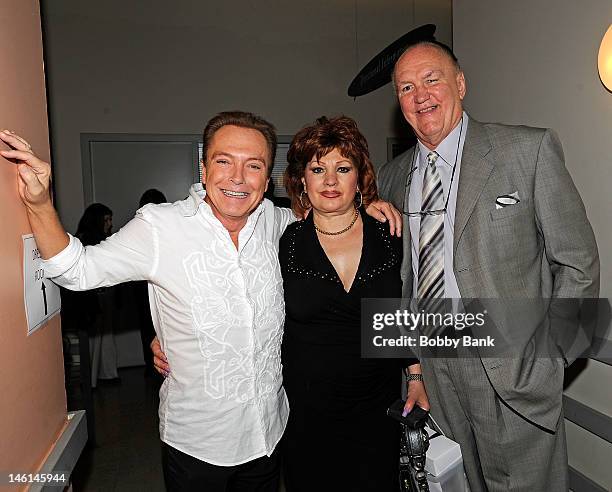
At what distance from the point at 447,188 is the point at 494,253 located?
308mm

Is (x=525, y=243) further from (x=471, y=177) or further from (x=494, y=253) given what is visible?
(x=471, y=177)

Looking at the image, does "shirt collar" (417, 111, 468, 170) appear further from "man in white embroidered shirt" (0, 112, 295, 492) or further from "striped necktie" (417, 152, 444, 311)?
"man in white embroidered shirt" (0, 112, 295, 492)

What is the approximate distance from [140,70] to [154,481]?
430 cm

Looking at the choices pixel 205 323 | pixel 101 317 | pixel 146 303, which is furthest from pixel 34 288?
pixel 101 317

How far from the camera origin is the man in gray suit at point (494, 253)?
1.77 m

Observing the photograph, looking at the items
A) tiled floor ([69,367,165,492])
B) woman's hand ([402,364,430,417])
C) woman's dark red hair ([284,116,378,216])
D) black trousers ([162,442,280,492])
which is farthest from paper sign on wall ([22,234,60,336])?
tiled floor ([69,367,165,492])

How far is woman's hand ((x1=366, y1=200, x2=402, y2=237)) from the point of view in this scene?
210 cm

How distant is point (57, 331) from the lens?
5.42 ft

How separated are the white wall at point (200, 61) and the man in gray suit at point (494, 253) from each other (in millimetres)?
4271

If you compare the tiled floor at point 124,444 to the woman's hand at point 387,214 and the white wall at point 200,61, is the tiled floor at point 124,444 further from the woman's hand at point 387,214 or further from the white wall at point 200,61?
the woman's hand at point 387,214

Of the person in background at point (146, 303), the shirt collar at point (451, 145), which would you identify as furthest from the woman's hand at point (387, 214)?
the person in background at point (146, 303)

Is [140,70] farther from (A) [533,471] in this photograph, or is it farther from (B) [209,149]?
(A) [533,471]

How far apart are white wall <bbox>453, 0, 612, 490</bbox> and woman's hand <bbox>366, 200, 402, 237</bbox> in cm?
95

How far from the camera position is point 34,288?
137cm
